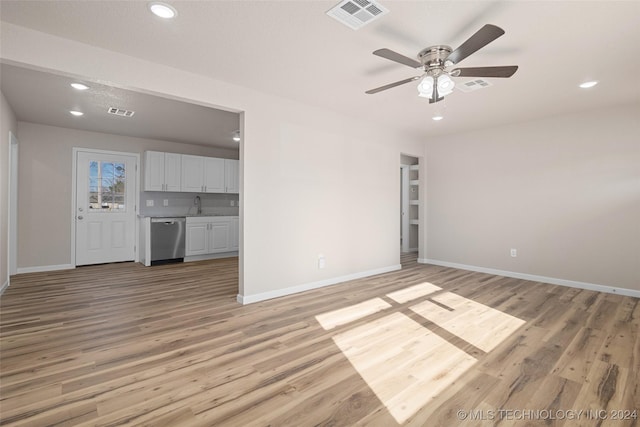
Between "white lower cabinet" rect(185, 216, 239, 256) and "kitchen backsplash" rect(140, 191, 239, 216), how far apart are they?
675 millimetres

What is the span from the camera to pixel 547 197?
4.62 metres

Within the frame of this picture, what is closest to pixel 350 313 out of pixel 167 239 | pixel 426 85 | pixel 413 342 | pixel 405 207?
pixel 413 342

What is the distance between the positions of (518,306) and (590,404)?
1866 mm

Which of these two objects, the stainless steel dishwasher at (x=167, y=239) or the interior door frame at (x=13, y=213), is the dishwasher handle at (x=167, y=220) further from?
the interior door frame at (x=13, y=213)

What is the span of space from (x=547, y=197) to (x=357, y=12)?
4142 mm

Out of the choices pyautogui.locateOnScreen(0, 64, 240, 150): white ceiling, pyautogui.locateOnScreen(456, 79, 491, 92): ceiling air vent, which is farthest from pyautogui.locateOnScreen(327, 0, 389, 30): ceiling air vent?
pyautogui.locateOnScreen(0, 64, 240, 150): white ceiling

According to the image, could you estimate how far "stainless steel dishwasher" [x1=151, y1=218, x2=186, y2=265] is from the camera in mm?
5938

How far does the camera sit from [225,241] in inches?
269

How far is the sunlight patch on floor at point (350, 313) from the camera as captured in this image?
118 inches

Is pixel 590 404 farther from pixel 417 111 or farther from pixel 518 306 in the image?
pixel 417 111

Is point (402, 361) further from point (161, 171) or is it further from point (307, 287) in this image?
point (161, 171)

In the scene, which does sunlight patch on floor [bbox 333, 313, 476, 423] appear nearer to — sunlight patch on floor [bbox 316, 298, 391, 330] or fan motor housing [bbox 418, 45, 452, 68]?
sunlight patch on floor [bbox 316, 298, 391, 330]

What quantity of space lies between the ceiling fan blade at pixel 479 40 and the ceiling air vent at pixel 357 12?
597 mm

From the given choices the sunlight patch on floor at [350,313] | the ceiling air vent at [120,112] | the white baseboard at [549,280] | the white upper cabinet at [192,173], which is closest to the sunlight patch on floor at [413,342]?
the sunlight patch on floor at [350,313]
